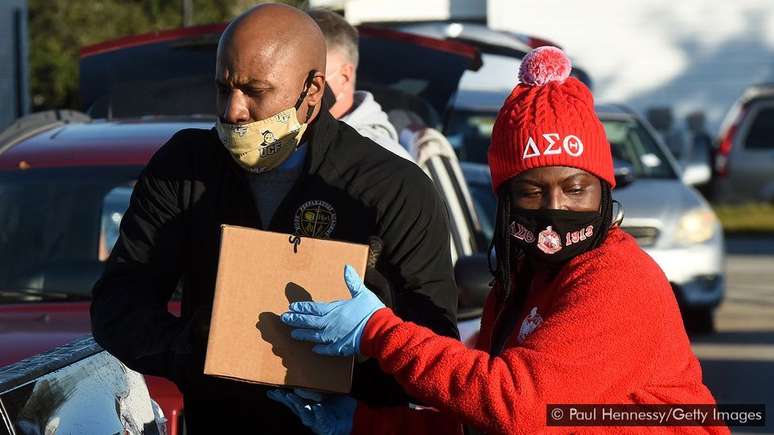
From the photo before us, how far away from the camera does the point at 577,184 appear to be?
314 cm

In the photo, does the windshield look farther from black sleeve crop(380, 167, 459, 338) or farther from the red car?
black sleeve crop(380, 167, 459, 338)

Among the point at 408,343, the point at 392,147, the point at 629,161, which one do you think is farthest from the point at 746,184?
the point at 408,343

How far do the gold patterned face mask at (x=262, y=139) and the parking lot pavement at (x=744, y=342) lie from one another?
5.22 m

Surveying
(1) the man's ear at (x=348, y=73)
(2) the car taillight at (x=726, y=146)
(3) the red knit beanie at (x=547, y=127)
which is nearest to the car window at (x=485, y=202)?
(1) the man's ear at (x=348, y=73)

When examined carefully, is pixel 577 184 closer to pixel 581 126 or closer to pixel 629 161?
pixel 581 126

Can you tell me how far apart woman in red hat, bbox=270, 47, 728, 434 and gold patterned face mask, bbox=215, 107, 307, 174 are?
16.9 inches

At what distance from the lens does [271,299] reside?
3203 millimetres

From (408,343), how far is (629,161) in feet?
32.8

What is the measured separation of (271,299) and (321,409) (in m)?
0.28

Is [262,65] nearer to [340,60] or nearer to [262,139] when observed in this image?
[262,139]

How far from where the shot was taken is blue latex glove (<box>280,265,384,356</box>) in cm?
305

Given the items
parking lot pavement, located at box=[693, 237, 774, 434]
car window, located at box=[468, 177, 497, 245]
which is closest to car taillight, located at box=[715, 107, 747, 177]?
parking lot pavement, located at box=[693, 237, 774, 434]

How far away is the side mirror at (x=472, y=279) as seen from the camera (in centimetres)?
501

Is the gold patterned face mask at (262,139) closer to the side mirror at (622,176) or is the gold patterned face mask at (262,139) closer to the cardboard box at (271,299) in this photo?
the cardboard box at (271,299)
